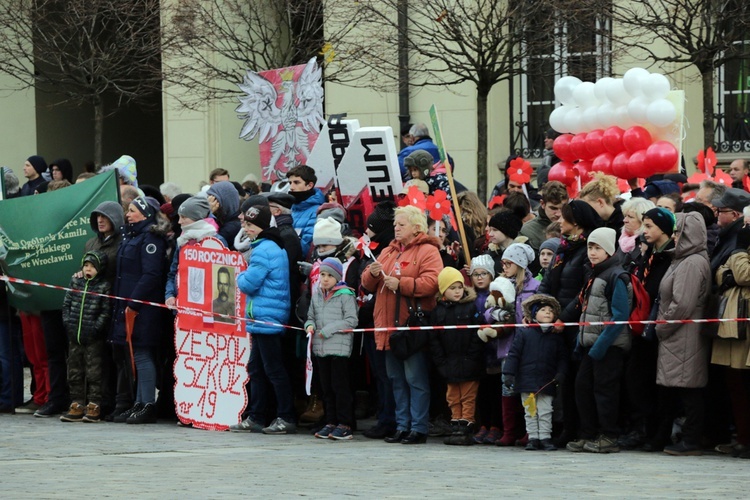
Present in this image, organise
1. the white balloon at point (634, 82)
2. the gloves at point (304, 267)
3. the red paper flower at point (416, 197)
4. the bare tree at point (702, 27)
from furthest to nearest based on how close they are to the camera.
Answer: the bare tree at point (702, 27)
the white balloon at point (634, 82)
the gloves at point (304, 267)
the red paper flower at point (416, 197)

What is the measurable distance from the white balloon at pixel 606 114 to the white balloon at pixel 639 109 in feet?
0.87

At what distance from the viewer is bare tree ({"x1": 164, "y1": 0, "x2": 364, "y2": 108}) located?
22406 mm

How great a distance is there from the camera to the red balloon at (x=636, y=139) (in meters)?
13.9

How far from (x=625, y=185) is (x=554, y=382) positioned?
3615 millimetres

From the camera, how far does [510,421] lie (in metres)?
11.5

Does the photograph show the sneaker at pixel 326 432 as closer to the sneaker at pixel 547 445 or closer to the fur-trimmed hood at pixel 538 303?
the sneaker at pixel 547 445

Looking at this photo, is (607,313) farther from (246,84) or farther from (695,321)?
(246,84)

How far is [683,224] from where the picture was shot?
10.9 meters

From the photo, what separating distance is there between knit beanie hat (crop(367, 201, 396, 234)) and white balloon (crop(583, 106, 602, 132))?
2786 millimetres

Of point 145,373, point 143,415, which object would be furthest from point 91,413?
point 145,373

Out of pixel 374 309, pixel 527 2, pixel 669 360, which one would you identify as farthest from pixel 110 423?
pixel 527 2

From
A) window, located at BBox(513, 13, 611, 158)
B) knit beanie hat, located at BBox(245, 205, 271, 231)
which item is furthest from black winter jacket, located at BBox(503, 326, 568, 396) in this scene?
window, located at BBox(513, 13, 611, 158)

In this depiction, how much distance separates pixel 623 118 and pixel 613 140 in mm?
229

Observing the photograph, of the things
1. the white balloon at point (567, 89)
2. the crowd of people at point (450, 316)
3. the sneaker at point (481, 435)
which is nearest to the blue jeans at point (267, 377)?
the crowd of people at point (450, 316)
